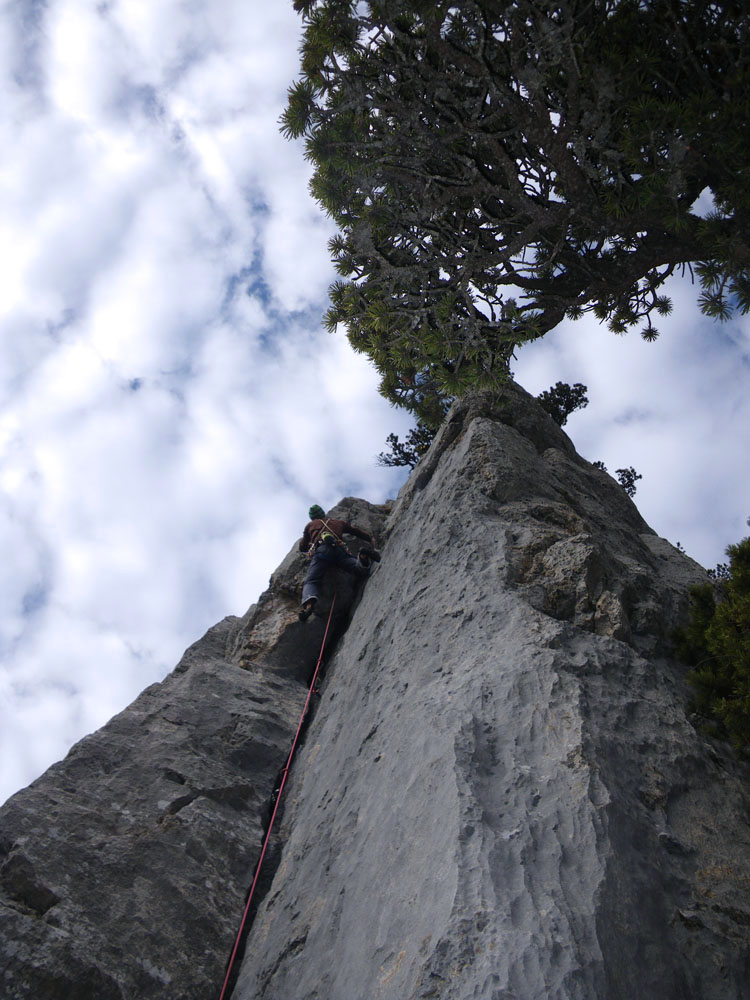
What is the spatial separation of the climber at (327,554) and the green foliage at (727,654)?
520cm

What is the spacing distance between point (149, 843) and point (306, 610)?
158 inches

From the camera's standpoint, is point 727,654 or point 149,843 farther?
point 149,843

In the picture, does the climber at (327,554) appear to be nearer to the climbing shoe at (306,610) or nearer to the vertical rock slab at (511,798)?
the climbing shoe at (306,610)

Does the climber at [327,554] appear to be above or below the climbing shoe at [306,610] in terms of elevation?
above

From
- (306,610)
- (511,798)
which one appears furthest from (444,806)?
(306,610)

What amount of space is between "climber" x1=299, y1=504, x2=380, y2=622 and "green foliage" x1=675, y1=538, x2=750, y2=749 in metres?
5.20

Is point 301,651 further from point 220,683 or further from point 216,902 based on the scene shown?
point 216,902

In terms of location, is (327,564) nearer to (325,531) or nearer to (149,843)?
(325,531)

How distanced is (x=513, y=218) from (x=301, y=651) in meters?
6.49

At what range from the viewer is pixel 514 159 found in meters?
8.60

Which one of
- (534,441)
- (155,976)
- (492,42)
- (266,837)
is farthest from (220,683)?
(492,42)

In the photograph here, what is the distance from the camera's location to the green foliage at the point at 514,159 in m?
7.42

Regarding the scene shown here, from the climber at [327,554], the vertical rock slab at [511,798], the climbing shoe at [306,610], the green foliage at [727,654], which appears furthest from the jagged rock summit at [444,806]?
the climber at [327,554]

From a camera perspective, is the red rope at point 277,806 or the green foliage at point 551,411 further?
the green foliage at point 551,411
